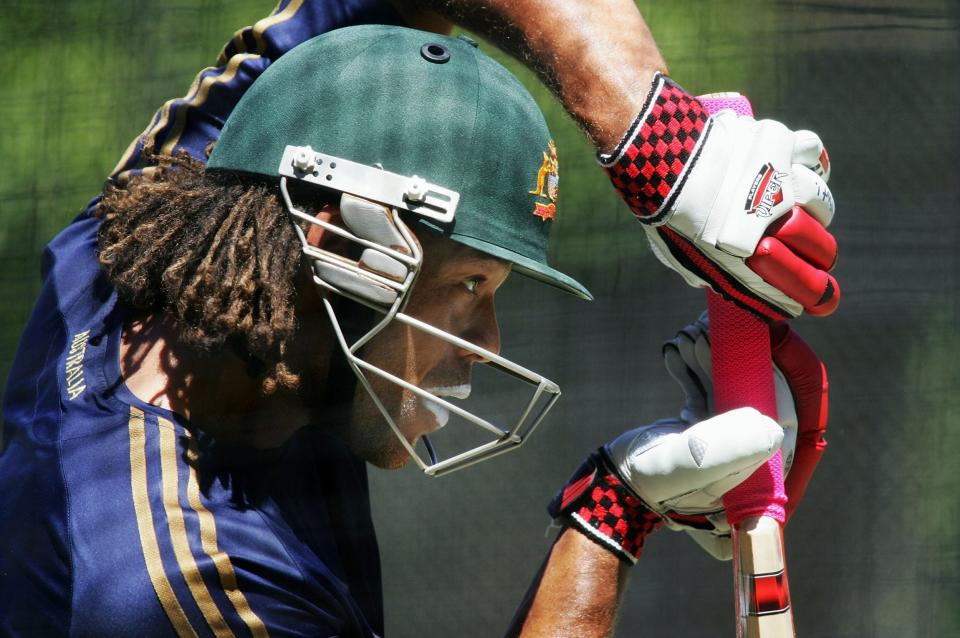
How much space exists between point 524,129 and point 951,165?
2.99ft

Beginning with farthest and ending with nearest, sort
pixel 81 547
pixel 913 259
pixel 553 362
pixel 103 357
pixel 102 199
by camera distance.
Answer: pixel 553 362, pixel 913 259, pixel 102 199, pixel 103 357, pixel 81 547

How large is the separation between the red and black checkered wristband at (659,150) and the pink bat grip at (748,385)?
0.18 meters

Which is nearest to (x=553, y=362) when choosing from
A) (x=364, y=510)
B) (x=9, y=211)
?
(x=364, y=510)

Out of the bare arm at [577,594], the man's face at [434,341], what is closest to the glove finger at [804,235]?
the man's face at [434,341]

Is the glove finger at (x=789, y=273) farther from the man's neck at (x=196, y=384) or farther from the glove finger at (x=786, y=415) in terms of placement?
the man's neck at (x=196, y=384)

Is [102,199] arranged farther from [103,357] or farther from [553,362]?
[553,362]

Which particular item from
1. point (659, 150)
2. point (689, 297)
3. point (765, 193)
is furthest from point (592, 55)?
point (689, 297)

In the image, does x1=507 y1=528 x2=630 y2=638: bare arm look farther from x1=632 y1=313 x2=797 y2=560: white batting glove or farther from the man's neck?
the man's neck

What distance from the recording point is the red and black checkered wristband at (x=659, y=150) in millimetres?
1369

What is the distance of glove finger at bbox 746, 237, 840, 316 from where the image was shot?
1.37m

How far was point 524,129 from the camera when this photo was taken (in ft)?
4.63

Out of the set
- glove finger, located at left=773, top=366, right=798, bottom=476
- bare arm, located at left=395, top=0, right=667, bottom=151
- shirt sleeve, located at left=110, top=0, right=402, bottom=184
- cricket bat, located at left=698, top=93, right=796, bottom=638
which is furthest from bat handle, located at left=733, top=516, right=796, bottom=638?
shirt sleeve, located at left=110, top=0, right=402, bottom=184

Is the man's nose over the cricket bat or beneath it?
over

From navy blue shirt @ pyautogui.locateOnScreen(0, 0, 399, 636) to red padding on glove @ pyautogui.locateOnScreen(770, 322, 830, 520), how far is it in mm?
584
